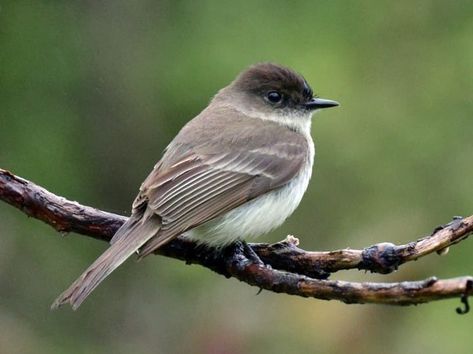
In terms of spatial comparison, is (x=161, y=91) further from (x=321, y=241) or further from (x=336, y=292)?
(x=336, y=292)

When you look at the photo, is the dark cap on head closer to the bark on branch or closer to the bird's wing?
the bird's wing

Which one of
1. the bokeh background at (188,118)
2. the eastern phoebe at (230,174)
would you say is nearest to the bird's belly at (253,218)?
the eastern phoebe at (230,174)

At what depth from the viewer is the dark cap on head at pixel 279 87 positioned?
6223 mm

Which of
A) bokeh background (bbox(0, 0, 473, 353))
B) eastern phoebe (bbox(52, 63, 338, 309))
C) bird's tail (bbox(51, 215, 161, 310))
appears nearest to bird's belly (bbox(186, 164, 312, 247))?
eastern phoebe (bbox(52, 63, 338, 309))

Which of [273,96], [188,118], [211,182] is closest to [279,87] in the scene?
[273,96]

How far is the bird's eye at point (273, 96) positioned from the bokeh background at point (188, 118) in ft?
3.72

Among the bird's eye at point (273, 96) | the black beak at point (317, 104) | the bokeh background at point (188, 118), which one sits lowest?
the bokeh background at point (188, 118)

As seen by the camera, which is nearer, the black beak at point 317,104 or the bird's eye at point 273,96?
the black beak at point 317,104

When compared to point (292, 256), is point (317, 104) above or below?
above

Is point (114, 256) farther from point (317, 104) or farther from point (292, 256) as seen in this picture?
point (317, 104)

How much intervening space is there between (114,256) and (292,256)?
Result: 793 mm

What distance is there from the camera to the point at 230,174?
545 centimetres

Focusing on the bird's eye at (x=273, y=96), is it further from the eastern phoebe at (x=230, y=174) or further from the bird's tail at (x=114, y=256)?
the bird's tail at (x=114, y=256)

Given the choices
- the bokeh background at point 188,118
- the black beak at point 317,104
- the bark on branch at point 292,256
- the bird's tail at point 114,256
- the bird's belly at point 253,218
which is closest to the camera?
the bark on branch at point 292,256
